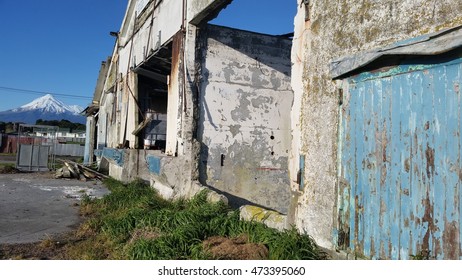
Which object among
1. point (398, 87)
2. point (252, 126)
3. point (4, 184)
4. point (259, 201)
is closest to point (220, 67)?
point (252, 126)

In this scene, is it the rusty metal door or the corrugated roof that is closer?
the corrugated roof

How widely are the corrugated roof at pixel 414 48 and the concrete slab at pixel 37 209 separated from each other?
15.6 feet

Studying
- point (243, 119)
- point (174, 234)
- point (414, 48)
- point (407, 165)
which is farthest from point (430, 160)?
point (243, 119)

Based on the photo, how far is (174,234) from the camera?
4484mm

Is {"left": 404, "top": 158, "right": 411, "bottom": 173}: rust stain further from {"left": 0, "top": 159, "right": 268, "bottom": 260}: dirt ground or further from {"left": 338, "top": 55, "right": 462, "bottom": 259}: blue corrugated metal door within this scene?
{"left": 0, "top": 159, "right": 268, "bottom": 260}: dirt ground

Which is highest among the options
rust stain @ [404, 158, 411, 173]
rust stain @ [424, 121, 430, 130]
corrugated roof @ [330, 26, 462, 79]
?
corrugated roof @ [330, 26, 462, 79]

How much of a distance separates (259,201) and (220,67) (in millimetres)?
2888

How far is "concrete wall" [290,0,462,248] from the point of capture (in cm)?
337

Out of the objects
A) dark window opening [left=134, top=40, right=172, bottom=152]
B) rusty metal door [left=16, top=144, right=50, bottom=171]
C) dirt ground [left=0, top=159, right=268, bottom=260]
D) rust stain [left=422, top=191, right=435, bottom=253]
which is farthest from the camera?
rusty metal door [left=16, top=144, right=50, bottom=171]

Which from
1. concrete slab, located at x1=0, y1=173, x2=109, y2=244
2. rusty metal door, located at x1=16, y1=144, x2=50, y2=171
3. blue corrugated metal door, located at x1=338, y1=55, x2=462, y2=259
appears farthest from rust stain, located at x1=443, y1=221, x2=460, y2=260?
rusty metal door, located at x1=16, y1=144, x2=50, y2=171

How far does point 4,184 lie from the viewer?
1141cm

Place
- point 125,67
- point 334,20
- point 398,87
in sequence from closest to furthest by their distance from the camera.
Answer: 1. point 398,87
2. point 334,20
3. point 125,67

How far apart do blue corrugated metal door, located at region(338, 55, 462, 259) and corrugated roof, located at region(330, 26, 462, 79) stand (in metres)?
0.14

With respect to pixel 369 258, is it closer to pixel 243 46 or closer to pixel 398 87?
pixel 398 87
